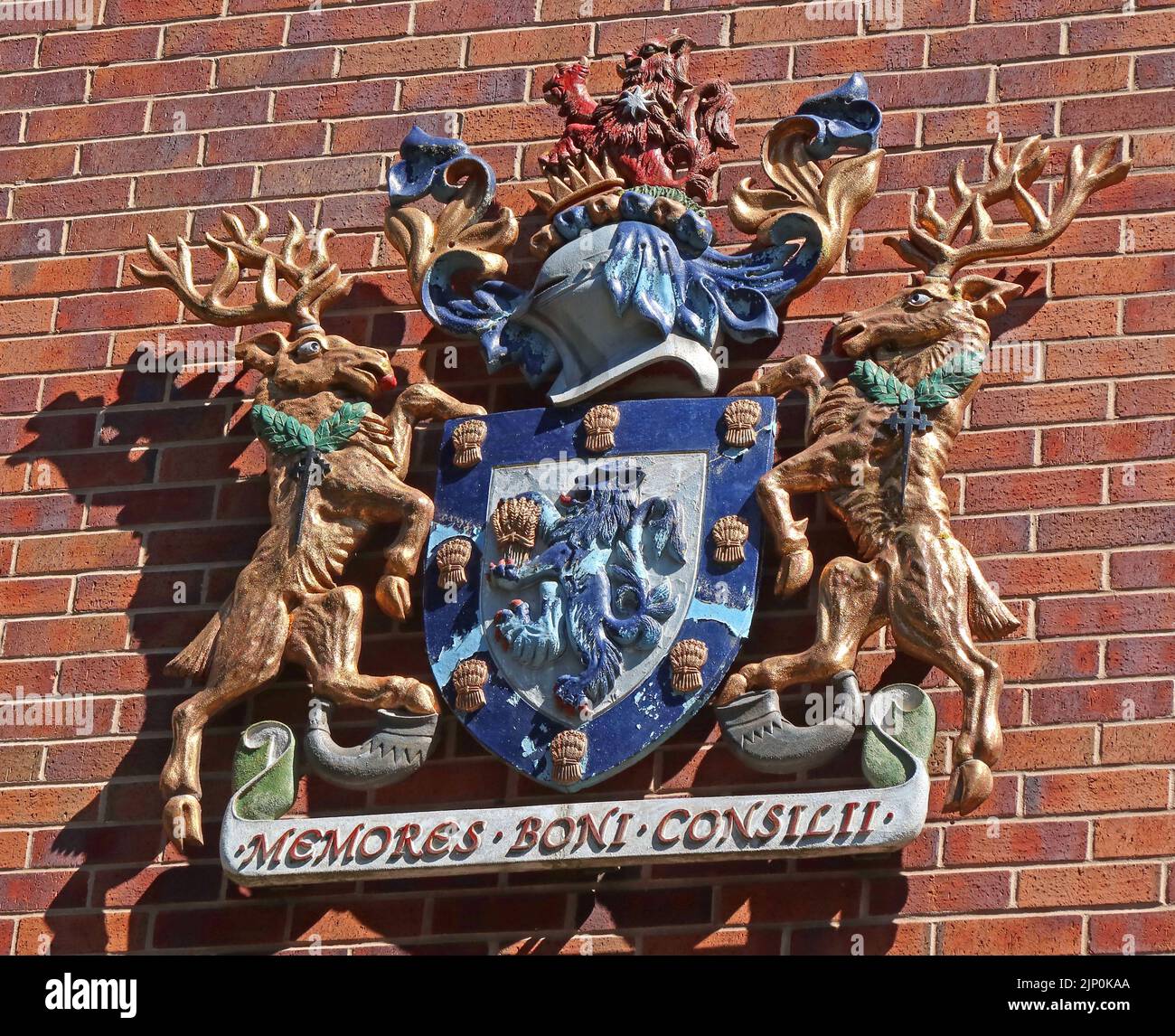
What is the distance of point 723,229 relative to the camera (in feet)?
22.0

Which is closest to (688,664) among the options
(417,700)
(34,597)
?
(417,700)

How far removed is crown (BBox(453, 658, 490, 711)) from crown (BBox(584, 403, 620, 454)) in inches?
21.6

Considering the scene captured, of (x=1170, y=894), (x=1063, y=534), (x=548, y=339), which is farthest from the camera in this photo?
(x=548, y=339)

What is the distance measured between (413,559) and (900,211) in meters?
1.41

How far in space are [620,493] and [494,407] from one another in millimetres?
522

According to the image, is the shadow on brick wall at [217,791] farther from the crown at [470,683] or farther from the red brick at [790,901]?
the crown at [470,683]

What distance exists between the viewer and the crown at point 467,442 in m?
6.33

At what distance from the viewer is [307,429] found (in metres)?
6.45

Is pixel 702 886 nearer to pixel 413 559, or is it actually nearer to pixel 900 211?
pixel 413 559

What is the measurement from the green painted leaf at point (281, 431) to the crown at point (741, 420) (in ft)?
3.12

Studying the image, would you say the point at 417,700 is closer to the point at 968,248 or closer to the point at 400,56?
the point at 968,248

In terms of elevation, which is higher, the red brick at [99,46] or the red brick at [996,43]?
the red brick at [99,46]

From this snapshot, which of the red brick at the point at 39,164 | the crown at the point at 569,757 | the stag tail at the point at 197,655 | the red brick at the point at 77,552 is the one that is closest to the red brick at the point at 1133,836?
the crown at the point at 569,757
